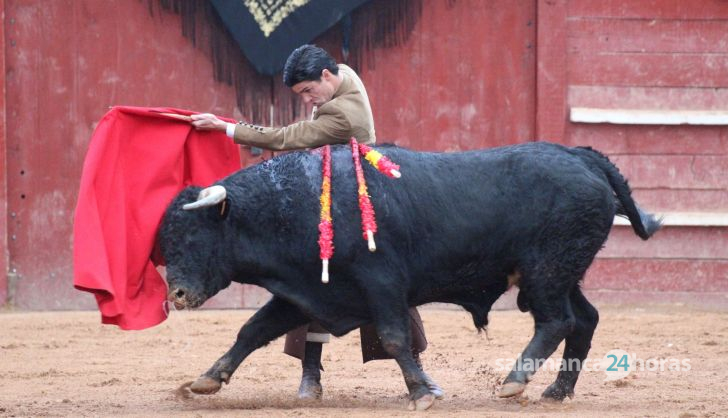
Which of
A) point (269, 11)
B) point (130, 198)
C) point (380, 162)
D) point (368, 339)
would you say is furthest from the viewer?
point (269, 11)

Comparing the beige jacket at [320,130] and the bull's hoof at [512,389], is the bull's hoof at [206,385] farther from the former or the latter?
the bull's hoof at [512,389]

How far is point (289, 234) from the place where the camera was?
5.80 metres

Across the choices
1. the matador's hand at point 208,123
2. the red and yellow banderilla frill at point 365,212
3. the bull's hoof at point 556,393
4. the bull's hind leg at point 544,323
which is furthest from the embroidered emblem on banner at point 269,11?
the bull's hoof at point 556,393

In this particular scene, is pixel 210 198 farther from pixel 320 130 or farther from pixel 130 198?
pixel 320 130

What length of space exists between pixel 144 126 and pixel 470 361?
98.2 inches

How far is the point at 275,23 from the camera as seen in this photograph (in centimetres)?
962

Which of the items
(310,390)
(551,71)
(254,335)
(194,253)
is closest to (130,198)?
(194,253)

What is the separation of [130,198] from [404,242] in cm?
127

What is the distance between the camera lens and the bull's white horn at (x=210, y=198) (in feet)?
18.5

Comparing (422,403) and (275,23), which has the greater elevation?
(275,23)

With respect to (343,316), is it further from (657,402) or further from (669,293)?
(669,293)

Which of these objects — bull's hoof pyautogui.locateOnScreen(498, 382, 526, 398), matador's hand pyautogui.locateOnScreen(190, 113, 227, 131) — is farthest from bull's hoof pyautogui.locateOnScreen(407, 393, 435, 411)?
matador's hand pyautogui.locateOnScreen(190, 113, 227, 131)

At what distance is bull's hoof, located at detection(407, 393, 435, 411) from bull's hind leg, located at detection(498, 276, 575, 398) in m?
0.34

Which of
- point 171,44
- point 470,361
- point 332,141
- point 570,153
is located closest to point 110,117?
point 332,141
